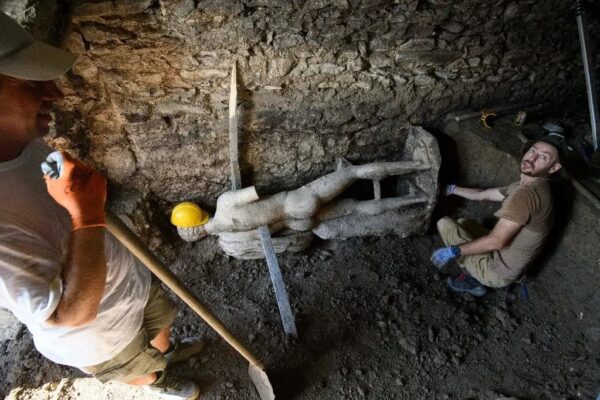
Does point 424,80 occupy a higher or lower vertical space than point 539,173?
higher

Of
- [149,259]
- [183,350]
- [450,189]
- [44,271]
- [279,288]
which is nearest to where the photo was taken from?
[44,271]

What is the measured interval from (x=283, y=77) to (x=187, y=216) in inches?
56.1

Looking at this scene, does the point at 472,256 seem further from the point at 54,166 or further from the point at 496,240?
the point at 54,166

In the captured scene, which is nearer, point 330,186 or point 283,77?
point 283,77

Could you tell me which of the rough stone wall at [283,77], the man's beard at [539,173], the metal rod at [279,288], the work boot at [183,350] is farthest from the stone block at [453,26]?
the work boot at [183,350]

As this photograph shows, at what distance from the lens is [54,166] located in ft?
4.09

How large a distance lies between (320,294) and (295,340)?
47 centimetres

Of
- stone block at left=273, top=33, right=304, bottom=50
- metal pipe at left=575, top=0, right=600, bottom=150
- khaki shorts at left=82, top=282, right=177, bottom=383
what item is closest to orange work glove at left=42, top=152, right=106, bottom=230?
khaki shorts at left=82, top=282, right=177, bottom=383

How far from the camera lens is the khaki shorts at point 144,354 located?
1809 millimetres

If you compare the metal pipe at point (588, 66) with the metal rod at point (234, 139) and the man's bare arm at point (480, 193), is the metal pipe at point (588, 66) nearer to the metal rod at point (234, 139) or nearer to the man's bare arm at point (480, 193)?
the man's bare arm at point (480, 193)

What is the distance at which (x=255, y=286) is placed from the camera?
10.3ft

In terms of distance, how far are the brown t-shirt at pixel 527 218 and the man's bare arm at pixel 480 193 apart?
0.22 meters

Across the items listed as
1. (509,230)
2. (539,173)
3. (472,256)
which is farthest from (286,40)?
(472,256)

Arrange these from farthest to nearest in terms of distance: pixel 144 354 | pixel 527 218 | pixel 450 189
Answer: pixel 450 189 → pixel 527 218 → pixel 144 354
